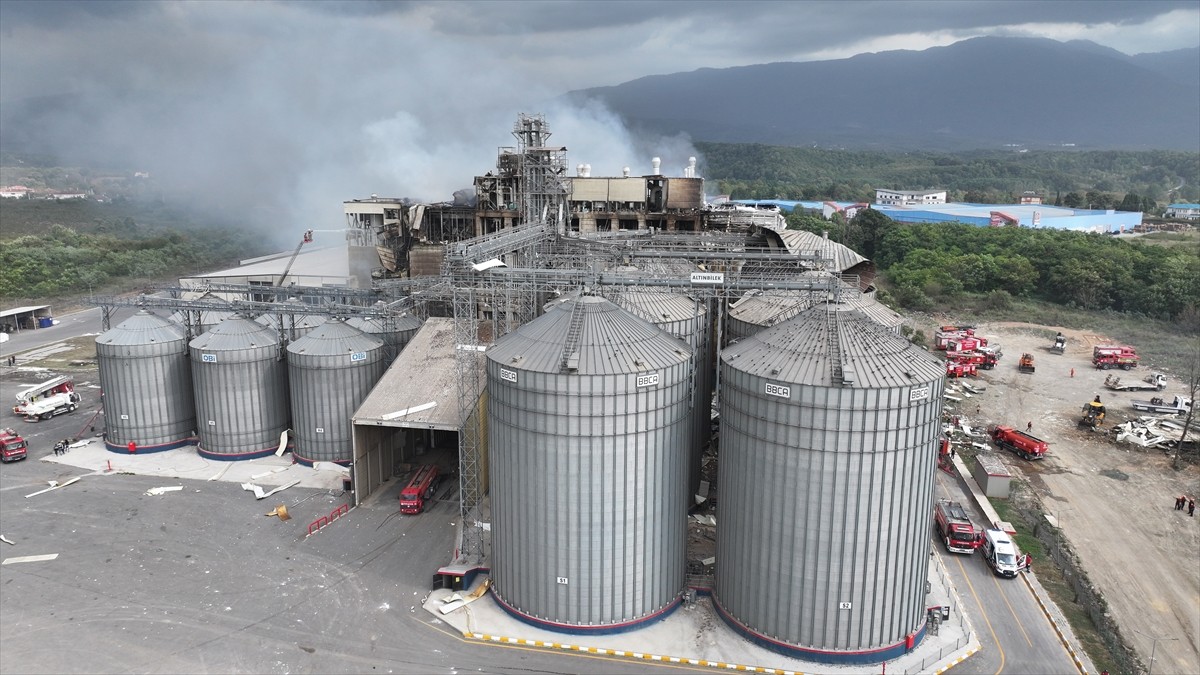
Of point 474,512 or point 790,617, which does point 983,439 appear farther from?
point 474,512

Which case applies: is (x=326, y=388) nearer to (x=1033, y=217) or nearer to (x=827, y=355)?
(x=827, y=355)

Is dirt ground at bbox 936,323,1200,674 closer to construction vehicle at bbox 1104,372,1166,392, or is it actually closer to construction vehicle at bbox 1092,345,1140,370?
construction vehicle at bbox 1104,372,1166,392

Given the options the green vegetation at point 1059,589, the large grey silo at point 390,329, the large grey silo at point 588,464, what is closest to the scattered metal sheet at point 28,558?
the large grey silo at point 390,329

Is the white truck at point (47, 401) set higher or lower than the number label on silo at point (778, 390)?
lower

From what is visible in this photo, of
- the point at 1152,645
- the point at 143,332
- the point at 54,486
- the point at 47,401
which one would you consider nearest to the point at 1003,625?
the point at 1152,645

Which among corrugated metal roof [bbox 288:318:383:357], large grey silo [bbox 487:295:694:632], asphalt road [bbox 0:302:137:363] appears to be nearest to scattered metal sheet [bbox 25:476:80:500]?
corrugated metal roof [bbox 288:318:383:357]

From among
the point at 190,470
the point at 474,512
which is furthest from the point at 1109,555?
the point at 190,470

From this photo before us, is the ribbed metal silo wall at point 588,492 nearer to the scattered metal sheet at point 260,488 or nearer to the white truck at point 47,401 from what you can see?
the scattered metal sheet at point 260,488
